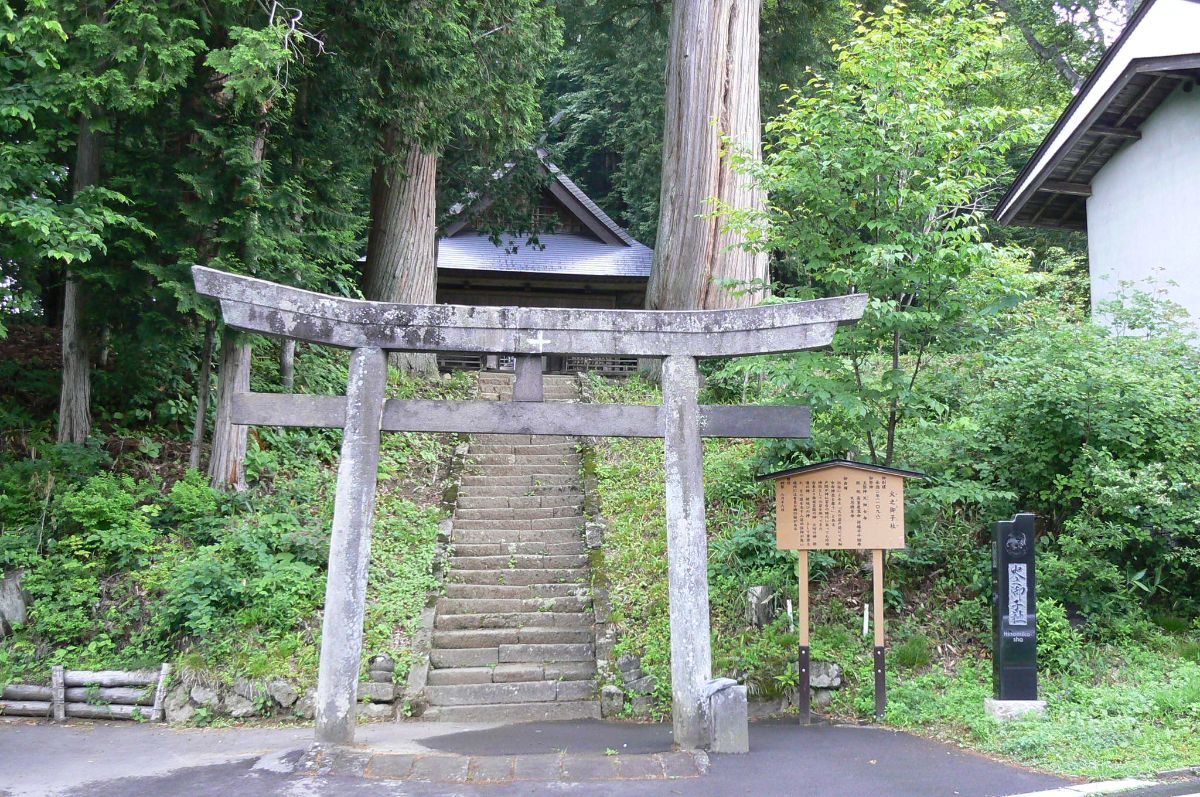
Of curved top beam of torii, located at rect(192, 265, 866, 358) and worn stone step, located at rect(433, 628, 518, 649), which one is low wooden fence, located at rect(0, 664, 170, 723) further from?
curved top beam of torii, located at rect(192, 265, 866, 358)

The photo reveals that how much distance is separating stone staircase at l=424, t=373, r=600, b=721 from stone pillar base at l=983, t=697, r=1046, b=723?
342cm

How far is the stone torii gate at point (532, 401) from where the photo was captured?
698 cm

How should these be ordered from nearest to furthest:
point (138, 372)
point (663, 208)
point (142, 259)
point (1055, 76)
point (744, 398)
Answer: point (142, 259), point (138, 372), point (744, 398), point (663, 208), point (1055, 76)

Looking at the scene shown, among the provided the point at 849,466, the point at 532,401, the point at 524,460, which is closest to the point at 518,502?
the point at 524,460

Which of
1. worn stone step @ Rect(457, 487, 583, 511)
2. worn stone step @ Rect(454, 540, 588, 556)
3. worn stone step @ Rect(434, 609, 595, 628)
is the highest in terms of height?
worn stone step @ Rect(457, 487, 583, 511)

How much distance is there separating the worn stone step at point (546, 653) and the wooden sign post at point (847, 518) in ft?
7.70

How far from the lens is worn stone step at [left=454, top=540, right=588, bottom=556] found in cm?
1097

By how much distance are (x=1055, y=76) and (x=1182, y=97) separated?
11.6m

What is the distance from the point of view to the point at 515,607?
32.6 ft

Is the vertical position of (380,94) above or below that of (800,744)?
above

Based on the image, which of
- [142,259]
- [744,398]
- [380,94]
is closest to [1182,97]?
[744,398]

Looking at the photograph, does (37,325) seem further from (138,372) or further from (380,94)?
(380,94)

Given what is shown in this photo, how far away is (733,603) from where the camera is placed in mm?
9148

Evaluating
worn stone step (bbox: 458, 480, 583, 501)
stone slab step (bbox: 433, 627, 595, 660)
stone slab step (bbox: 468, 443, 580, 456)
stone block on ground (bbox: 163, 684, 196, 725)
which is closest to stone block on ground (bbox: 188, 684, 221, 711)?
stone block on ground (bbox: 163, 684, 196, 725)
